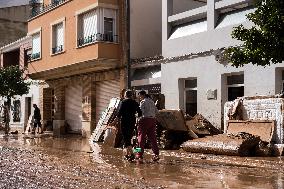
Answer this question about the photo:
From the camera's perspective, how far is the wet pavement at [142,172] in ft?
26.5

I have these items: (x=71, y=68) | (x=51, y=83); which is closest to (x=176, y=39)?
(x=71, y=68)

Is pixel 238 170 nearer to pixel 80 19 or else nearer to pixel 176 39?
pixel 176 39

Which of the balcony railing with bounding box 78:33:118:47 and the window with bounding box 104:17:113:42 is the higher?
the window with bounding box 104:17:113:42

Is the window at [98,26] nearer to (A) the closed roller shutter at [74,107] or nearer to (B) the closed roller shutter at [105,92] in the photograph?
(B) the closed roller shutter at [105,92]

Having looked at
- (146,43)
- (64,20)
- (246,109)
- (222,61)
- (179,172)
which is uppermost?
(64,20)

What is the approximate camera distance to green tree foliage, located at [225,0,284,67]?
9.40 m

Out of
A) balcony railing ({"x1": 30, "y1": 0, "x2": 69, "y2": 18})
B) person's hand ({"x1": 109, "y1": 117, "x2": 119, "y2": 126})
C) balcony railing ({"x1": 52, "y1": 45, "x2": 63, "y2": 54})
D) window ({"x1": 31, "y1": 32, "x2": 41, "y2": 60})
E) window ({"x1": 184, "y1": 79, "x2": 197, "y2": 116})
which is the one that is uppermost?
balcony railing ({"x1": 30, "y1": 0, "x2": 69, "y2": 18})

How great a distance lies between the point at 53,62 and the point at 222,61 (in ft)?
37.8

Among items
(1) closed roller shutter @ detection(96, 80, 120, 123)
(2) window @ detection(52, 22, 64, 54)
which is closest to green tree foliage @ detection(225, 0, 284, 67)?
(1) closed roller shutter @ detection(96, 80, 120, 123)

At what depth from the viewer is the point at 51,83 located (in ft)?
92.2

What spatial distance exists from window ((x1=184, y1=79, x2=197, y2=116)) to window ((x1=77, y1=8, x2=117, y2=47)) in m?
4.95

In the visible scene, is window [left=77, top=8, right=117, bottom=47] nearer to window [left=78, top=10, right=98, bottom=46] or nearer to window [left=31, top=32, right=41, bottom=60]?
window [left=78, top=10, right=98, bottom=46]

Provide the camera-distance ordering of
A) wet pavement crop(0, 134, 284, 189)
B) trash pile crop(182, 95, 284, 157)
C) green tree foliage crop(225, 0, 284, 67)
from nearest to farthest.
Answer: wet pavement crop(0, 134, 284, 189) → green tree foliage crop(225, 0, 284, 67) → trash pile crop(182, 95, 284, 157)

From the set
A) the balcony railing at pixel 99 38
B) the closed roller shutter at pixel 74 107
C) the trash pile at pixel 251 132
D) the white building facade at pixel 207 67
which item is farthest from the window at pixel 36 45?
the trash pile at pixel 251 132
